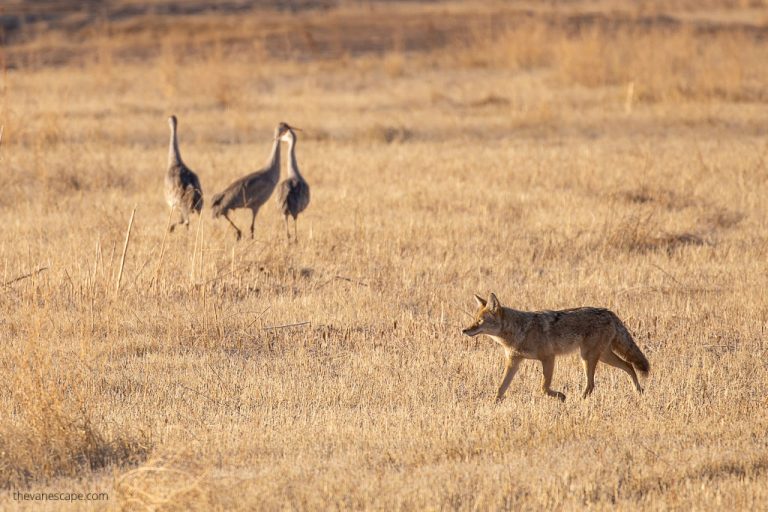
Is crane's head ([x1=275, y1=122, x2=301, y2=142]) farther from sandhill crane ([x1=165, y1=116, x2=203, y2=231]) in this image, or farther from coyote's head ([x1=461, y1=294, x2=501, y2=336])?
coyote's head ([x1=461, y1=294, x2=501, y2=336])

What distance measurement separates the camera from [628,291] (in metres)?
9.88

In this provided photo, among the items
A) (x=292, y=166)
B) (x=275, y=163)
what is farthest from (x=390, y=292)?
(x=275, y=163)

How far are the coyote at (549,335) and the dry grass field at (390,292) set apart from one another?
216mm

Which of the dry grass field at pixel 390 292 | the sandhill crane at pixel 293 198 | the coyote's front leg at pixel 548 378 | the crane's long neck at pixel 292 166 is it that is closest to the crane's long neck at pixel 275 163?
the crane's long neck at pixel 292 166

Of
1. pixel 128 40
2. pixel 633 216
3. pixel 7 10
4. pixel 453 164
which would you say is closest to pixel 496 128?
pixel 453 164

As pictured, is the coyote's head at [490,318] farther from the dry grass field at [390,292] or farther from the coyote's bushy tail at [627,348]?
the coyote's bushy tail at [627,348]

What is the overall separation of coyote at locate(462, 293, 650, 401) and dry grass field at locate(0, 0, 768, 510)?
0.71 feet

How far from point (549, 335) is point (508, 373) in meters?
0.36

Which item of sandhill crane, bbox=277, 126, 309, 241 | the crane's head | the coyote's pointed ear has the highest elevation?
the crane's head

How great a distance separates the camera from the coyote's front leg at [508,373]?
718cm

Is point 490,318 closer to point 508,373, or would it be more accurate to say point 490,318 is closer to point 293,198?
point 508,373

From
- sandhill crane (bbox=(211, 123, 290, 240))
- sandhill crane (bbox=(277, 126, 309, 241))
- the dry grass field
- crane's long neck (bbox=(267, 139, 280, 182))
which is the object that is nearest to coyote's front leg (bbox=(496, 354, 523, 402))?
the dry grass field

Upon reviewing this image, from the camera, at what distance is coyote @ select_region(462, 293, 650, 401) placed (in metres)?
7.16

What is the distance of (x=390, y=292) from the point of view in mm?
9844
